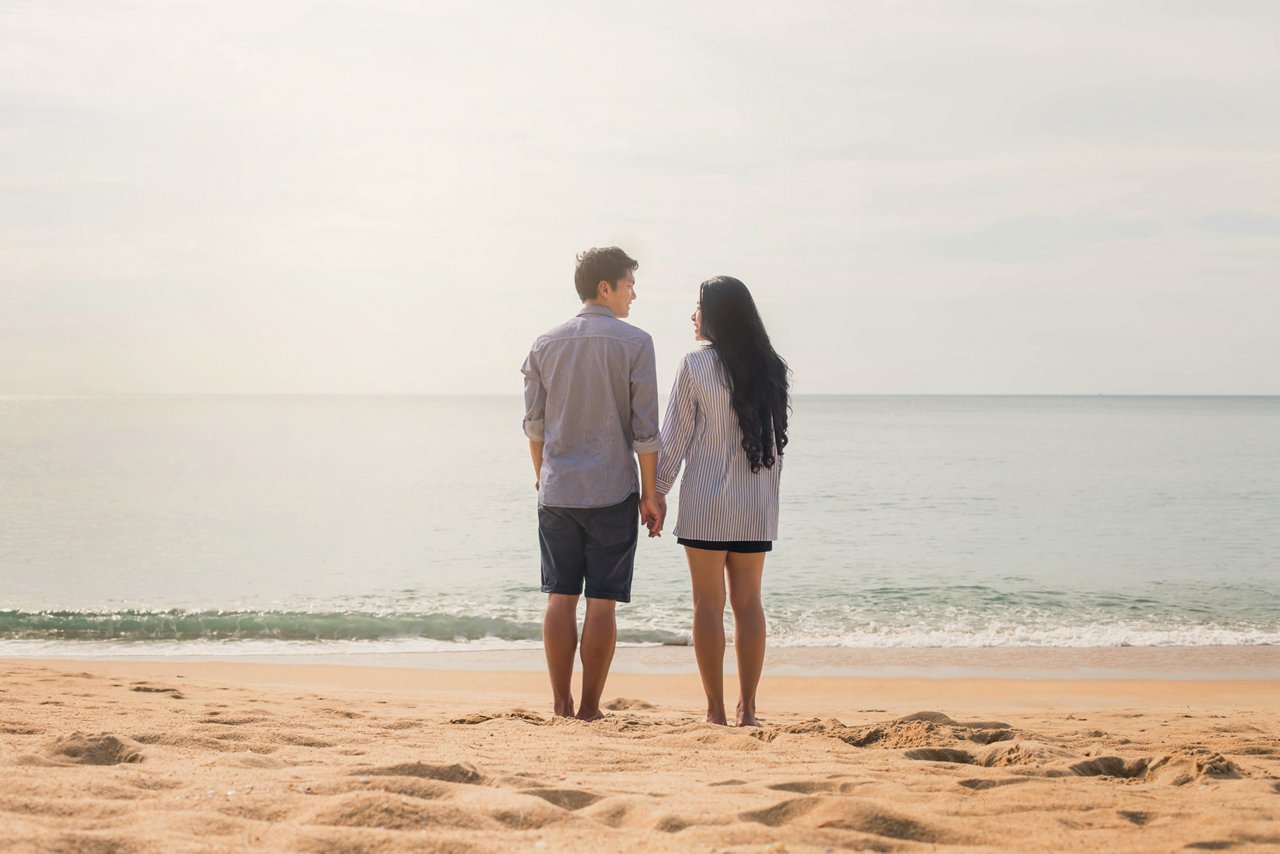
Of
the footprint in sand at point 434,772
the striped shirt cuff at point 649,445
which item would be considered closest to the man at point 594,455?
the striped shirt cuff at point 649,445

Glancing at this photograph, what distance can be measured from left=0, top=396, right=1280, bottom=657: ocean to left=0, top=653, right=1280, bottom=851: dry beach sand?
4079 mm

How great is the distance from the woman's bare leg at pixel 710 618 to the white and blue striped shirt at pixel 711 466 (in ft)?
0.42

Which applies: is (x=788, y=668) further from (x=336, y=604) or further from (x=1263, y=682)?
(x=336, y=604)

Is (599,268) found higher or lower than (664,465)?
higher

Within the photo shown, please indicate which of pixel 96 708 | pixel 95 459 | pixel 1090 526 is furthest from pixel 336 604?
pixel 95 459

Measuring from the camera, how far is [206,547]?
553 inches

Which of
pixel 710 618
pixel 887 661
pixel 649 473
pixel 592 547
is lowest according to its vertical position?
pixel 887 661

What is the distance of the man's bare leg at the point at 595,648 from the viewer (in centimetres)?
420

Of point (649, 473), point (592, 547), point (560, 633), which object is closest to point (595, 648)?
point (560, 633)

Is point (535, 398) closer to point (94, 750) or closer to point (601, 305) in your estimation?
point (601, 305)

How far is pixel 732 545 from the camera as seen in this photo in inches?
162

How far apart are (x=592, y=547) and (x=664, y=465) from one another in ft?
1.52

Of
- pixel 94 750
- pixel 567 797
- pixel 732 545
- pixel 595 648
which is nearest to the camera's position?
pixel 567 797

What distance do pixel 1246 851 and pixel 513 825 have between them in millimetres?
1684
